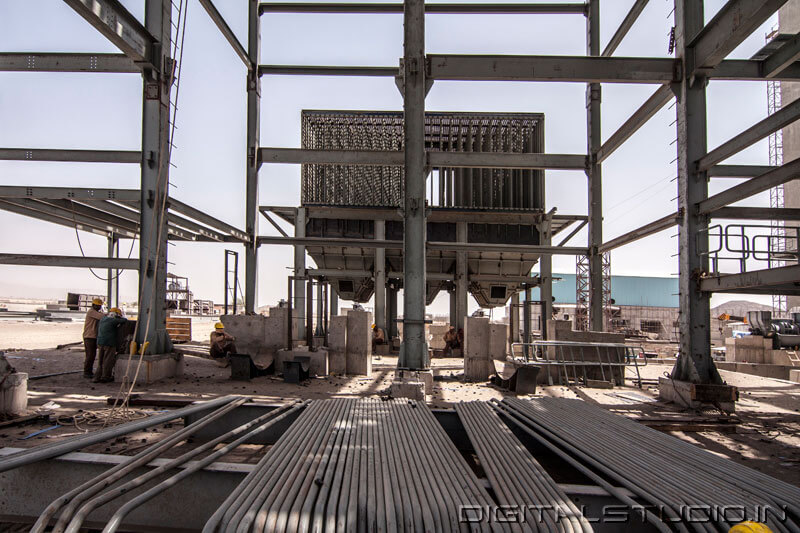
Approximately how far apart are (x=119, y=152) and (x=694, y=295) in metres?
14.1

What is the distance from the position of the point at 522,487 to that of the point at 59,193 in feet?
43.7

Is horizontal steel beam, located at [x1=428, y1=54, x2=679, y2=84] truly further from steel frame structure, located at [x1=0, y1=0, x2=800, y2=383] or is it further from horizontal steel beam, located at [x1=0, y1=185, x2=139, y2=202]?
horizontal steel beam, located at [x1=0, y1=185, x2=139, y2=202]

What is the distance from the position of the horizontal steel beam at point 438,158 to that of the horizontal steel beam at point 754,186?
5.25 meters

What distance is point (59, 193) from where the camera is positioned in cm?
1162

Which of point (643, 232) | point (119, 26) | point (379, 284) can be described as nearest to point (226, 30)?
point (119, 26)

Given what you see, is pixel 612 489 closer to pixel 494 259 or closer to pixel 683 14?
pixel 683 14

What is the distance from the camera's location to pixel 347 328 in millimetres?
13109

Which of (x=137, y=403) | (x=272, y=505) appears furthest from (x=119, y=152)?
(x=272, y=505)

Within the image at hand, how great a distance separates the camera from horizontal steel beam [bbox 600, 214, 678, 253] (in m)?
10.3

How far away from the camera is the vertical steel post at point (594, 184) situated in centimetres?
1473

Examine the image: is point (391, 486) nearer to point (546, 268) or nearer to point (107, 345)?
point (107, 345)

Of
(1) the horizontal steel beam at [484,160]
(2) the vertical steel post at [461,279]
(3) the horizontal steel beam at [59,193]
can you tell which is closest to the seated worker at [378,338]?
(2) the vertical steel post at [461,279]

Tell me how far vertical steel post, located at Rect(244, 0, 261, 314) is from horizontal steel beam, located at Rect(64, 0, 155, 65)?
528cm

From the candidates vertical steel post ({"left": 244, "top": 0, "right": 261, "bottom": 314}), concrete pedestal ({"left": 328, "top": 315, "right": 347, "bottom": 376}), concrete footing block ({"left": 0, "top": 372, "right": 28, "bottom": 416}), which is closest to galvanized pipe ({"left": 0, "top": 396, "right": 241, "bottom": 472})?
concrete footing block ({"left": 0, "top": 372, "right": 28, "bottom": 416})
